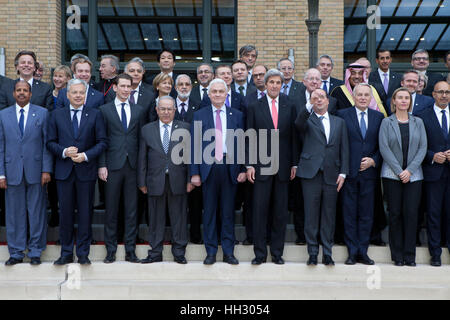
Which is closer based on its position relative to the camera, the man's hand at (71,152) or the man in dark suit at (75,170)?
the man's hand at (71,152)

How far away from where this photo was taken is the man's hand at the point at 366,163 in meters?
6.14

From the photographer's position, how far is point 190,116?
6719mm

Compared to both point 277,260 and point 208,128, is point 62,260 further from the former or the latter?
point 277,260

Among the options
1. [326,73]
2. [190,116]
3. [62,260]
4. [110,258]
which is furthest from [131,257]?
[326,73]

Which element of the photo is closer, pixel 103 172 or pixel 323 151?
pixel 323 151

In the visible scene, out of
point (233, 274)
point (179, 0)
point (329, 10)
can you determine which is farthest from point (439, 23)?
point (233, 274)

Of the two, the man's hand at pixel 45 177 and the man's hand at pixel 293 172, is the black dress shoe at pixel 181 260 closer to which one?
the man's hand at pixel 293 172

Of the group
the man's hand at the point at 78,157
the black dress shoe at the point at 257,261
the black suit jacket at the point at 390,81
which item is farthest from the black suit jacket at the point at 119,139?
the black suit jacket at the point at 390,81

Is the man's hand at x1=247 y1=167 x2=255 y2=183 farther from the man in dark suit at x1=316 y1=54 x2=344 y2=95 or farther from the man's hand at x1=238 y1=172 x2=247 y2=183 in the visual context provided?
the man in dark suit at x1=316 y1=54 x2=344 y2=95

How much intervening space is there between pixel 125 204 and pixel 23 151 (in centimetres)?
129

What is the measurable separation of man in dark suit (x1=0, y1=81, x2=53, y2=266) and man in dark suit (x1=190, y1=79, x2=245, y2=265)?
172cm

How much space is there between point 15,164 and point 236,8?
608 centimetres

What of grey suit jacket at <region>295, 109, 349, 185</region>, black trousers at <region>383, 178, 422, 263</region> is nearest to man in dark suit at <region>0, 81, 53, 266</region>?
grey suit jacket at <region>295, 109, 349, 185</region>

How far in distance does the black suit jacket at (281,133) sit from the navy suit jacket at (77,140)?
1.69m
